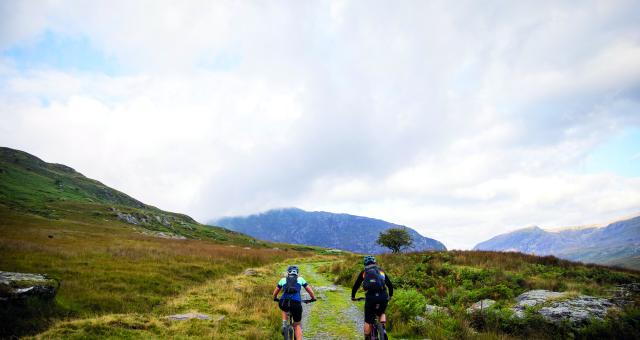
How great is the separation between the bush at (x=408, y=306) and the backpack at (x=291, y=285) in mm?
6391

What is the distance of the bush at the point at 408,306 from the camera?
14820mm

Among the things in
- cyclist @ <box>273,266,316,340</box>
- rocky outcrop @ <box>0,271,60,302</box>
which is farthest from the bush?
rocky outcrop @ <box>0,271,60,302</box>

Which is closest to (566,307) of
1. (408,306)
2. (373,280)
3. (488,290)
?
(488,290)

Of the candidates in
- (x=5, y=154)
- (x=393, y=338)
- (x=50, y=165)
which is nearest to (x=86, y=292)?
(x=393, y=338)

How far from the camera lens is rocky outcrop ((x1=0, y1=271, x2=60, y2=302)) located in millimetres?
13188

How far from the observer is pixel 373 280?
10.5m

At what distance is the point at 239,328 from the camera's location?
14.1 m

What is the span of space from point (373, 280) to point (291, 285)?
8.67 feet

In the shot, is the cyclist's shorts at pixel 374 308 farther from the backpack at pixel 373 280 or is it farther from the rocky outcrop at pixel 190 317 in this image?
the rocky outcrop at pixel 190 317

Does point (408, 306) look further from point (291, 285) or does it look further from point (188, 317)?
point (188, 317)

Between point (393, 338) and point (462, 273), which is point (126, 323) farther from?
point (462, 273)

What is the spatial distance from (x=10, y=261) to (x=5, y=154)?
19802 cm

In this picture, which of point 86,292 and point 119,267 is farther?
point 119,267

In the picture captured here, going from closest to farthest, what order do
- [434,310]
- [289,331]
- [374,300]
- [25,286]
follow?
1. [374,300]
2. [289,331]
3. [25,286]
4. [434,310]
